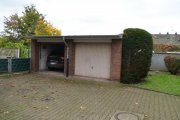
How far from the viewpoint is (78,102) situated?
8.16m

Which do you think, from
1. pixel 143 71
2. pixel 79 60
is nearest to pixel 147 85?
pixel 143 71

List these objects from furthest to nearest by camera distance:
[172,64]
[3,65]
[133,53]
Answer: [172,64] < [3,65] < [133,53]

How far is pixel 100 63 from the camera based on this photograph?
1341 cm

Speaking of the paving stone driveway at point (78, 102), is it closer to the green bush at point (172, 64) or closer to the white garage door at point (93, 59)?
the white garage door at point (93, 59)

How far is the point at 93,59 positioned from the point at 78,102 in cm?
577

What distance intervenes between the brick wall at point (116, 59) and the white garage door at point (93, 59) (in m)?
0.45

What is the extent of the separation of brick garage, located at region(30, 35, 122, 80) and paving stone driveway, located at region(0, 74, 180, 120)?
1613 millimetres

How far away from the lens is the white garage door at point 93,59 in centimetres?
1319

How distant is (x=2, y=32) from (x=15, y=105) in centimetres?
3116

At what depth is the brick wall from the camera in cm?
1242

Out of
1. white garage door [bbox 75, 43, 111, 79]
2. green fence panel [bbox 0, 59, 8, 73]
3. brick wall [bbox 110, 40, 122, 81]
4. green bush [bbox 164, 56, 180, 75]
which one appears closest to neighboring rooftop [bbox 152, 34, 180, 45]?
green bush [bbox 164, 56, 180, 75]

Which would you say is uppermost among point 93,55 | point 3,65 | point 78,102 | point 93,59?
point 93,55

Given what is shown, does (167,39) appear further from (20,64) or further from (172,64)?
(20,64)

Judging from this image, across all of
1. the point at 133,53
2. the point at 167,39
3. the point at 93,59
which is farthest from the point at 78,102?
the point at 167,39
